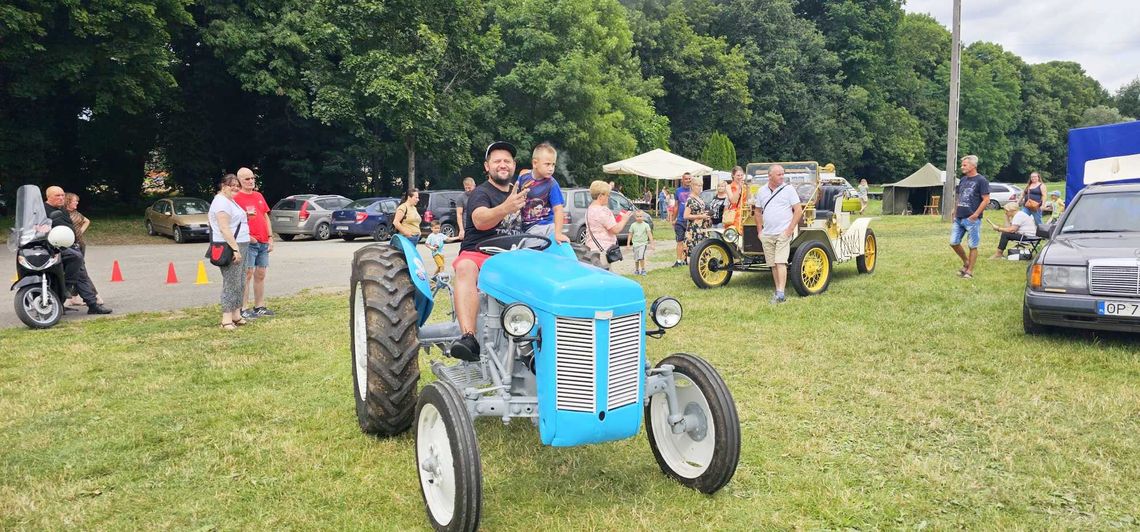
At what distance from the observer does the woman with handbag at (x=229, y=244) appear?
759 centimetres

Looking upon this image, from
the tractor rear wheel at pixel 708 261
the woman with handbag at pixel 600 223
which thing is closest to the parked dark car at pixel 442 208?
the woman with handbag at pixel 600 223

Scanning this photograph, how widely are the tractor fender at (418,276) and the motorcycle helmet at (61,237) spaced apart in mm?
5605

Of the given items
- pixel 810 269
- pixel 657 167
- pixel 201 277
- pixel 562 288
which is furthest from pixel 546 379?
pixel 657 167

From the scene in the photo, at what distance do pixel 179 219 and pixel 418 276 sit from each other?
19528 mm

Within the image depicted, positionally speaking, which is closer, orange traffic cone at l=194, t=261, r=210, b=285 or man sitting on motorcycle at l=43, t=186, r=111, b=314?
man sitting on motorcycle at l=43, t=186, r=111, b=314

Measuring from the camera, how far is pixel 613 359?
319 centimetres

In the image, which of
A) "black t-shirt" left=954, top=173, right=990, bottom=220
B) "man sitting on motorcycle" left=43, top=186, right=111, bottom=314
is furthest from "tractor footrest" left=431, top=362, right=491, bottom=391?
"black t-shirt" left=954, top=173, right=990, bottom=220

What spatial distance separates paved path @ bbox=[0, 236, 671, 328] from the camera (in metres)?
10.0

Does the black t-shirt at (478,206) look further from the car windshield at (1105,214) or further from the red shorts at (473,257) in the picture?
the car windshield at (1105,214)

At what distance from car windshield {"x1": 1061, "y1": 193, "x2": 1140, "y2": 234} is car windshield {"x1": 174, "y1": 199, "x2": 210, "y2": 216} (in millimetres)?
21402

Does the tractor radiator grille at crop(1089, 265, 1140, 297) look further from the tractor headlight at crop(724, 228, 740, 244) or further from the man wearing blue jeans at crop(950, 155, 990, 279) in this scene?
the tractor headlight at crop(724, 228, 740, 244)

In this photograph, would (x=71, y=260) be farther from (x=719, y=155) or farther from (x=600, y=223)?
(x=719, y=155)

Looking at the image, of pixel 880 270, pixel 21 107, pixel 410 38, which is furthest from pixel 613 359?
pixel 21 107

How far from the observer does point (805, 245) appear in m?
A: 9.62
